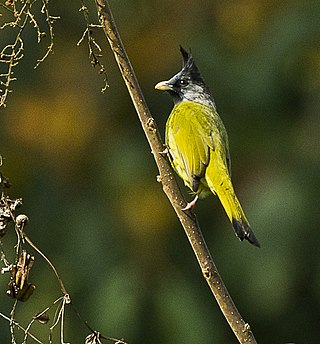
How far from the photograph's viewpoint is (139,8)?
947 cm

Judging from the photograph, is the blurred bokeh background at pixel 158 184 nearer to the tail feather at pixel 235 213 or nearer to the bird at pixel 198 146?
the bird at pixel 198 146

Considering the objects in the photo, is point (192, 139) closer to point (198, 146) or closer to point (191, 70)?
point (198, 146)

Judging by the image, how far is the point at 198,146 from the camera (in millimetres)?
3969

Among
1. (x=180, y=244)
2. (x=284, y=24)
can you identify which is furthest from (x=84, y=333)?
(x=284, y=24)

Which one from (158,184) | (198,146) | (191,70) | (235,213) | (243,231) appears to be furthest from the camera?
(158,184)

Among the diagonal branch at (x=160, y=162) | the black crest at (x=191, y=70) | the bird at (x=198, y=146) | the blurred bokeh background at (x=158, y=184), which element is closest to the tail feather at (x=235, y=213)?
the bird at (x=198, y=146)

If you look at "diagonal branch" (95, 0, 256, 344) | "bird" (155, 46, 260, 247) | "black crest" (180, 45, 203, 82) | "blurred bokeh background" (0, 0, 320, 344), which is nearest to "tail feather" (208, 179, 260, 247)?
"bird" (155, 46, 260, 247)

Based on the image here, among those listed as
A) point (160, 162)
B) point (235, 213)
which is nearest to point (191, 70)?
point (235, 213)

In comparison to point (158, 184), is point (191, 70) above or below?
above

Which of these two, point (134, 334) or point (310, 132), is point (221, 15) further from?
point (134, 334)

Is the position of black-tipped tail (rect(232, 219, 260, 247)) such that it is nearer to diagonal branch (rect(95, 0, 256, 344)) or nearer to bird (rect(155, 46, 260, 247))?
bird (rect(155, 46, 260, 247))

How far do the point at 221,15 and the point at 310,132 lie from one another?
129cm

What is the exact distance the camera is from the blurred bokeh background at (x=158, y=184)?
8453 millimetres

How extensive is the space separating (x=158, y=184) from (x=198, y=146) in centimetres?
466
